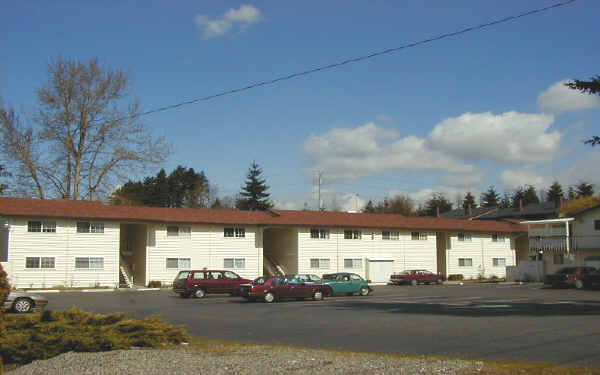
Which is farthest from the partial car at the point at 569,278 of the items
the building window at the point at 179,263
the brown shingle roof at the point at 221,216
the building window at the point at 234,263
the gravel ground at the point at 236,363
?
the gravel ground at the point at 236,363

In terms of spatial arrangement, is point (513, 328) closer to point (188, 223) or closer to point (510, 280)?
point (188, 223)

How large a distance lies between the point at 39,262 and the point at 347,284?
2032cm

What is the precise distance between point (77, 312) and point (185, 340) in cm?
230

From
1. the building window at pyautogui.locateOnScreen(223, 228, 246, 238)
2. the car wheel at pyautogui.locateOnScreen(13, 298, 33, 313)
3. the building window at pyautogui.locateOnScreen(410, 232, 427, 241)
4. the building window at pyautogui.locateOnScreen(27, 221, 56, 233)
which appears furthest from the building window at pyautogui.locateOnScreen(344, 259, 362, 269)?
the car wheel at pyautogui.locateOnScreen(13, 298, 33, 313)

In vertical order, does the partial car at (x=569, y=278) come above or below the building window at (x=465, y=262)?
below

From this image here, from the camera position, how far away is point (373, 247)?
51812 millimetres

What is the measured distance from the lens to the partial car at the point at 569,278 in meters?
40.5

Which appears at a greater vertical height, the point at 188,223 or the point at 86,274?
the point at 188,223

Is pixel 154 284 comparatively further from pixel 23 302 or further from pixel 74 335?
pixel 74 335

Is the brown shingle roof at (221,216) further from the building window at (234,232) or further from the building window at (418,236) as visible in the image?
the building window at (418,236)

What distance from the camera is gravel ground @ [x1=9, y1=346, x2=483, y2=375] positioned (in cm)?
970

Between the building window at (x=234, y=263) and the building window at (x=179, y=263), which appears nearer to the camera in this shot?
the building window at (x=179, y=263)

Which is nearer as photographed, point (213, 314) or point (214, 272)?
point (213, 314)

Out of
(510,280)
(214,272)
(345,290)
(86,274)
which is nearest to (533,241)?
(510,280)
